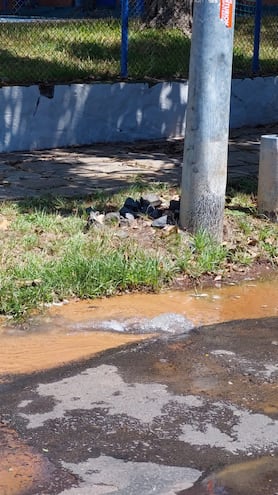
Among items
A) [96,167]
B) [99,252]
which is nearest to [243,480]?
[99,252]

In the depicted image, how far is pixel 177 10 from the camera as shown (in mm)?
14953

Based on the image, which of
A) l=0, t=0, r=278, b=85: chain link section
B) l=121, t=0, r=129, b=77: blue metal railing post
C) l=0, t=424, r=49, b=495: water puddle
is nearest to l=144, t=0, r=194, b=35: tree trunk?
l=0, t=0, r=278, b=85: chain link section

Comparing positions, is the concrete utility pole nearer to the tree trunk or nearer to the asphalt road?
the asphalt road

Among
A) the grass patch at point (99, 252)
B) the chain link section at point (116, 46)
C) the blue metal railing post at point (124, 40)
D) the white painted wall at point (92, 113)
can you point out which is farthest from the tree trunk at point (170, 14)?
the grass patch at point (99, 252)

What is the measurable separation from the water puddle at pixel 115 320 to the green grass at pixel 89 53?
5325 mm

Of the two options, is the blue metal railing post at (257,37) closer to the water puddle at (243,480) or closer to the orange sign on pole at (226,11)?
the orange sign on pole at (226,11)

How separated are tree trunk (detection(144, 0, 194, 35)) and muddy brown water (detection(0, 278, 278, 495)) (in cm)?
865

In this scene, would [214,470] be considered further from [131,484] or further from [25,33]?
[25,33]

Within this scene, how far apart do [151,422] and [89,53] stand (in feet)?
28.9

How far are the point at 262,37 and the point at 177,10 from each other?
146cm

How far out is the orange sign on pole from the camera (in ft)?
23.6

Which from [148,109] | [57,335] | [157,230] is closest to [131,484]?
Result: [57,335]

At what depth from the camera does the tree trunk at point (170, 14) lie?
14.9 metres

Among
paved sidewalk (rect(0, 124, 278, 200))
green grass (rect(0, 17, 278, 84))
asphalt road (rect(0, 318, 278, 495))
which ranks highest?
green grass (rect(0, 17, 278, 84))
